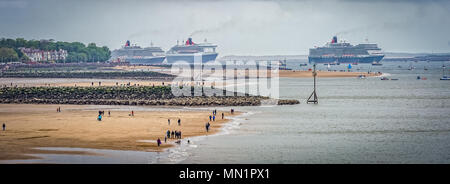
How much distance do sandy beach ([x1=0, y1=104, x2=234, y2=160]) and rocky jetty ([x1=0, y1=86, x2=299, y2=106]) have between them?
7649 mm

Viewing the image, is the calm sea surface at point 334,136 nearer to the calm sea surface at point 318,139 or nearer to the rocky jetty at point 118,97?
the calm sea surface at point 318,139

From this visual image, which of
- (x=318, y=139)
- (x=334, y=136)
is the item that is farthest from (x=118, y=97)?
(x=318, y=139)

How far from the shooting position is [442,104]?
245 feet

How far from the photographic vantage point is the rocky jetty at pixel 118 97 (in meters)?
71.3

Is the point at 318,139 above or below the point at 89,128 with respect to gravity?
below

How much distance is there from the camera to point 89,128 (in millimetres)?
48594

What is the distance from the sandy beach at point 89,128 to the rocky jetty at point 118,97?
25.1 ft

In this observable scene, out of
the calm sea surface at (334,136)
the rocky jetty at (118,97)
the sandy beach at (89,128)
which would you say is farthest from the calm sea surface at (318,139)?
the rocky jetty at (118,97)

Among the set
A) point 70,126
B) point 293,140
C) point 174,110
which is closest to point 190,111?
point 174,110

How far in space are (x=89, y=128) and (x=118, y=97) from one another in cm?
2965

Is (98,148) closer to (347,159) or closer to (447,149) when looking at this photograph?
(347,159)

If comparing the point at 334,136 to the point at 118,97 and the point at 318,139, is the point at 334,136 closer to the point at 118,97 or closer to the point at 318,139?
the point at 318,139

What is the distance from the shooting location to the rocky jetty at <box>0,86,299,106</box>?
234ft
